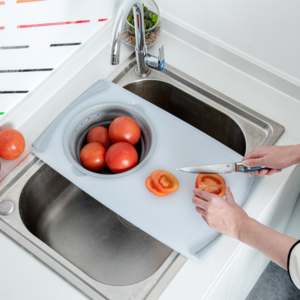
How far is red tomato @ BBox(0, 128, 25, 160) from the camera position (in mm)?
875

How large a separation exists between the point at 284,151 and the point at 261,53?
369 millimetres

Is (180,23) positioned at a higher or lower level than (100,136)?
higher

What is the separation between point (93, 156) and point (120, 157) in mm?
78

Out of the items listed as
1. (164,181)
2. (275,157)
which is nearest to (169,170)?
(164,181)

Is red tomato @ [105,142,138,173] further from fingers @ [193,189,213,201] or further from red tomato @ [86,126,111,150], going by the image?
fingers @ [193,189,213,201]

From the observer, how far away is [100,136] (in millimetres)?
973

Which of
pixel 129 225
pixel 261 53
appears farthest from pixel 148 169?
pixel 261 53

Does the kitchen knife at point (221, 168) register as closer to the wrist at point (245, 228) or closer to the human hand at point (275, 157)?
the human hand at point (275, 157)

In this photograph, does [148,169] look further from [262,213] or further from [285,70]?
[285,70]

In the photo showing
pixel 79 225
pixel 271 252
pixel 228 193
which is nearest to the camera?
pixel 271 252

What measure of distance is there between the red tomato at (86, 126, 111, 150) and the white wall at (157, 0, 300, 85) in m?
0.47

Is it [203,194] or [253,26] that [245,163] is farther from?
[253,26]

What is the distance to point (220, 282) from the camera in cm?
82

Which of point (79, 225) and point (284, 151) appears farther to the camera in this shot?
point (79, 225)
